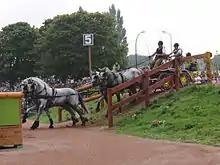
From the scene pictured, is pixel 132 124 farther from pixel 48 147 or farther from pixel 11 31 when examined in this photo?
pixel 11 31

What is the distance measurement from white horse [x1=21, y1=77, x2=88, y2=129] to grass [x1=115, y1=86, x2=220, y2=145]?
9.06ft

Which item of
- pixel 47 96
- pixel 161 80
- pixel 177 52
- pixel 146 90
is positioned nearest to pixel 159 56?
pixel 177 52

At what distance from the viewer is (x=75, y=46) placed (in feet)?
156

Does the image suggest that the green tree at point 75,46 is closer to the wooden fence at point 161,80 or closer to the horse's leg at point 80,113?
the horse's leg at point 80,113

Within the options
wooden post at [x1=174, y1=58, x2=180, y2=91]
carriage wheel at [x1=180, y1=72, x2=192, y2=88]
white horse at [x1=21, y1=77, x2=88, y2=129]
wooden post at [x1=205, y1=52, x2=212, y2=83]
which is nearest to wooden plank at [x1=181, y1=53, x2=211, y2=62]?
wooden post at [x1=205, y1=52, x2=212, y2=83]

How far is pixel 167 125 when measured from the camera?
508 inches

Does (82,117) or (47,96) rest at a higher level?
(47,96)

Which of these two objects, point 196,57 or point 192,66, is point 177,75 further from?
point 192,66

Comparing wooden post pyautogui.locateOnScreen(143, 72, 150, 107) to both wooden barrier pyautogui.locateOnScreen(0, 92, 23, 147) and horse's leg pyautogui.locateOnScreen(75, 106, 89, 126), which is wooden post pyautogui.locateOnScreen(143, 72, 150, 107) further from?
wooden barrier pyautogui.locateOnScreen(0, 92, 23, 147)

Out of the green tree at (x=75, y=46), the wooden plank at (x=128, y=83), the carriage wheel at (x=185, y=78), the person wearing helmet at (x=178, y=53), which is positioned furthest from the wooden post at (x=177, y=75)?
the green tree at (x=75, y=46)

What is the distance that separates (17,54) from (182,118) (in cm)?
4392

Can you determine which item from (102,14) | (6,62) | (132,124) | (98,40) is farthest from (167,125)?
(6,62)

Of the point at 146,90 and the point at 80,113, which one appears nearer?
the point at 146,90

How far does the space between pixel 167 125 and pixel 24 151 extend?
15.5 ft
